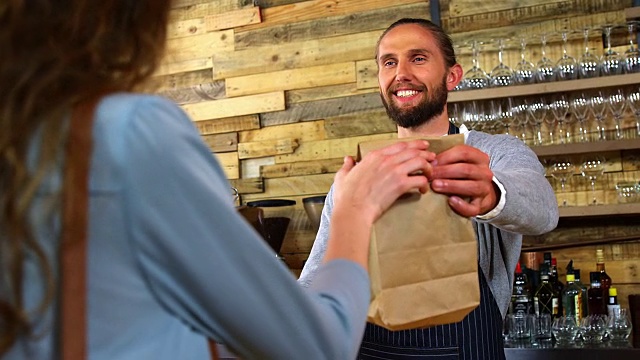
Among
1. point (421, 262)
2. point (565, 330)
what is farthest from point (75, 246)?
point (565, 330)

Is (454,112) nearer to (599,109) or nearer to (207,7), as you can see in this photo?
(599,109)

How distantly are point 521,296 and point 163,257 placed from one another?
284 cm

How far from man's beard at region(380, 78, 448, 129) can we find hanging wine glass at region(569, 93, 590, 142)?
1.50 metres

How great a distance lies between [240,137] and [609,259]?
2208 millimetres

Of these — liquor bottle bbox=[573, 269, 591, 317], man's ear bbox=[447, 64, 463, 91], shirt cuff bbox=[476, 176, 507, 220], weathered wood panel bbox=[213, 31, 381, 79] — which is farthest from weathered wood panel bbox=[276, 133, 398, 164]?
shirt cuff bbox=[476, 176, 507, 220]

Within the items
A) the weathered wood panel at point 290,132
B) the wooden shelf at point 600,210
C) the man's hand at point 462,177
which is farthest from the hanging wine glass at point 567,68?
the man's hand at point 462,177

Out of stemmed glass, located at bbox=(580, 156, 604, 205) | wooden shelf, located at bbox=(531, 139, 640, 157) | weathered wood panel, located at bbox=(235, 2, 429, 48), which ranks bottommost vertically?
stemmed glass, located at bbox=(580, 156, 604, 205)

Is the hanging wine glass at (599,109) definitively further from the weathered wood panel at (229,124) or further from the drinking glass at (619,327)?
the weathered wood panel at (229,124)

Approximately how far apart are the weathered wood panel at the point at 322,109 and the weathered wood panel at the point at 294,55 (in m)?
0.23

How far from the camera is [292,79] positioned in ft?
14.7

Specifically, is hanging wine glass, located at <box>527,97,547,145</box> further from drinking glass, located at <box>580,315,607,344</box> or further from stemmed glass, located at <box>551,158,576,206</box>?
drinking glass, located at <box>580,315,607,344</box>

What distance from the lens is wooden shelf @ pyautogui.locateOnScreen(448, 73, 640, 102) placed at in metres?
3.41

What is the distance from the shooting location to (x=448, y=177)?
1282 millimetres

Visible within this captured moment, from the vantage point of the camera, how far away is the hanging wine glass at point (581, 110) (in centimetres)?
355
